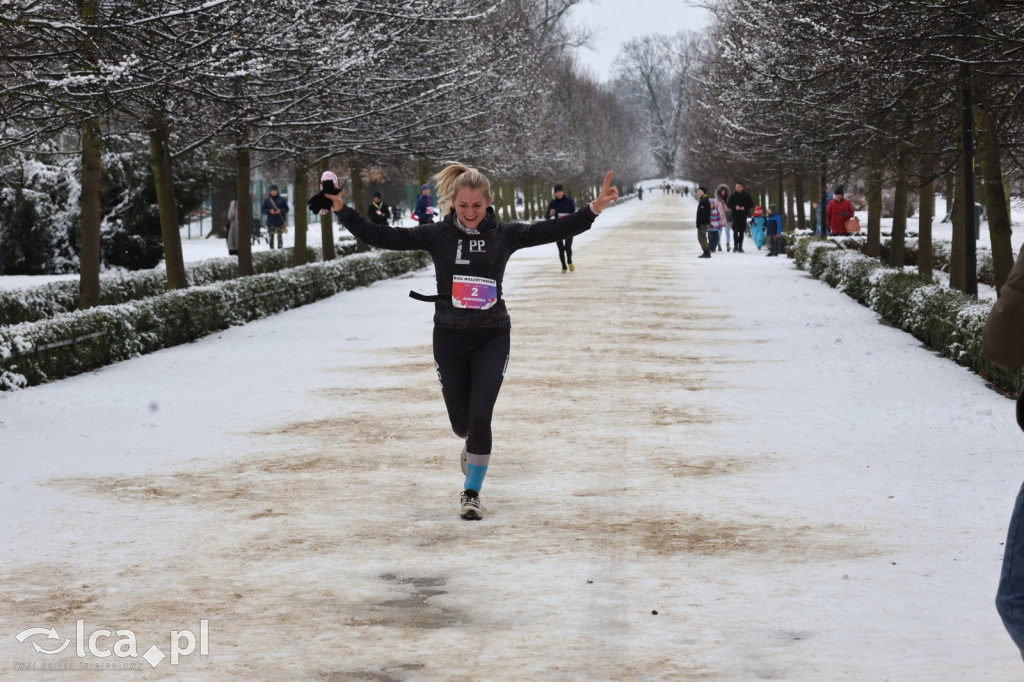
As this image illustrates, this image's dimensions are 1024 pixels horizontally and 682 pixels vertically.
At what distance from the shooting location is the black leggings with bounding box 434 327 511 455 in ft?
22.7

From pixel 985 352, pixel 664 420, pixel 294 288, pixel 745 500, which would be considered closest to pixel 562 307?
pixel 294 288

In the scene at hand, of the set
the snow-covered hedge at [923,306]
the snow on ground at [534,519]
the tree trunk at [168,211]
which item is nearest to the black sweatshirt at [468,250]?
the snow on ground at [534,519]

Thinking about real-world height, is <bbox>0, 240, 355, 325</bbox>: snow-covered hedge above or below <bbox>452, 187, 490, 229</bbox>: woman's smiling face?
below

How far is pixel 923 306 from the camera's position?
14.9 meters

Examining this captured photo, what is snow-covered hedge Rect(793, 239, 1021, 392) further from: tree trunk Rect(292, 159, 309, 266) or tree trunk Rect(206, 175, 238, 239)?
tree trunk Rect(206, 175, 238, 239)

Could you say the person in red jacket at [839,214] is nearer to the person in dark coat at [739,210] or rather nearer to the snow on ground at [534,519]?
the person in dark coat at [739,210]

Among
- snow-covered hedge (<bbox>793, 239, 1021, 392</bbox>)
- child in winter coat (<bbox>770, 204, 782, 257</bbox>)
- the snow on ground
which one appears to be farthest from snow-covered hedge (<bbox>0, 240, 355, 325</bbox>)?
child in winter coat (<bbox>770, 204, 782, 257</bbox>)

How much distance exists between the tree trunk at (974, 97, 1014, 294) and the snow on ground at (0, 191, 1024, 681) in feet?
8.46

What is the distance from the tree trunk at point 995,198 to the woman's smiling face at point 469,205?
938 cm

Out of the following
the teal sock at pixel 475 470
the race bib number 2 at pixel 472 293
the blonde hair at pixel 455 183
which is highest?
the blonde hair at pixel 455 183

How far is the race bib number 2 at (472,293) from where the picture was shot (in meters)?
6.89

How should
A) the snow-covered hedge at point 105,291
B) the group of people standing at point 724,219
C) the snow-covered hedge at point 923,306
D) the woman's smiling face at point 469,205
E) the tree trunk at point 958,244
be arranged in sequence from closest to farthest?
the woman's smiling face at point 469,205
the snow-covered hedge at point 923,306
the snow-covered hedge at point 105,291
the tree trunk at point 958,244
the group of people standing at point 724,219

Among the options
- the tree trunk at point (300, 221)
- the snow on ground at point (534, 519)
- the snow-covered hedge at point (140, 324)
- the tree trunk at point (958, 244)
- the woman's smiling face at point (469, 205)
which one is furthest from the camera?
the tree trunk at point (300, 221)

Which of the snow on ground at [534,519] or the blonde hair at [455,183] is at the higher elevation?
the blonde hair at [455,183]
